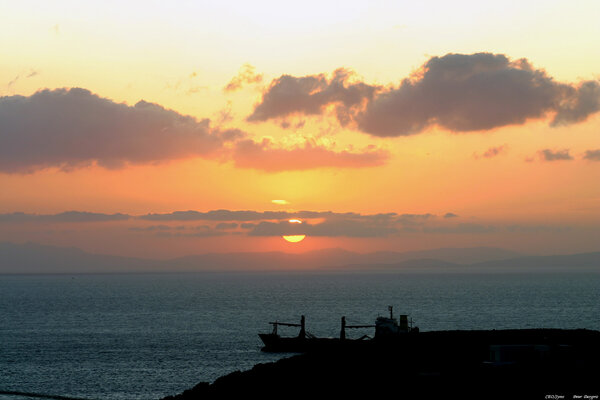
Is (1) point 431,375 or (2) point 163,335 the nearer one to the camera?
(1) point 431,375

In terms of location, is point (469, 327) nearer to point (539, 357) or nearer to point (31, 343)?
point (31, 343)

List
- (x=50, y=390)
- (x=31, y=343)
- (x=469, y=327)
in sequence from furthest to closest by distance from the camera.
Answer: (x=469, y=327) < (x=31, y=343) < (x=50, y=390)

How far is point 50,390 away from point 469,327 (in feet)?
254

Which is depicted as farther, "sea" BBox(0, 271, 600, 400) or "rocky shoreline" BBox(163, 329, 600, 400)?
"sea" BBox(0, 271, 600, 400)

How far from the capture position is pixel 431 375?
41.8m

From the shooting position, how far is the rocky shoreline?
38469 mm

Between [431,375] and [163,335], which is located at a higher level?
[431,375]

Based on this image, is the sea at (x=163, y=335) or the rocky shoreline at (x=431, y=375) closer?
the rocky shoreline at (x=431, y=375)

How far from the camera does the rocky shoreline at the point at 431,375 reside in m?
38.5

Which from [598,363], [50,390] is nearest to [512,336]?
[598,363]

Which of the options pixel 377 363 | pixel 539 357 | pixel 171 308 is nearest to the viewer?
pixel 539 357

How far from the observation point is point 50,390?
2761 inches

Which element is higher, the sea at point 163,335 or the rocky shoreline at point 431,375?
the rocky shoreline at point 431,375

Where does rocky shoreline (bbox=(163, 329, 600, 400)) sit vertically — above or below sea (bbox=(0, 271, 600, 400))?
above
